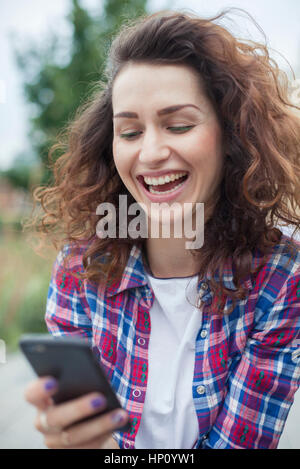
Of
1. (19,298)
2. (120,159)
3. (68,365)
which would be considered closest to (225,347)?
(68,365)

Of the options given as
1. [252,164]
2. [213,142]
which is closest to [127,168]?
[213,142]

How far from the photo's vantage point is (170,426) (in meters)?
1.36

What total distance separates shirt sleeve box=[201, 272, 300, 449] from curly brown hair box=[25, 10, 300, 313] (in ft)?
0.45

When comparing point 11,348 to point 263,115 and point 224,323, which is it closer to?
point 224,323

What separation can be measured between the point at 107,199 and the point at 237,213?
54 cm

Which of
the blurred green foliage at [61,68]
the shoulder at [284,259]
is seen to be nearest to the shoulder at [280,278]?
the shoulder at [284,259]

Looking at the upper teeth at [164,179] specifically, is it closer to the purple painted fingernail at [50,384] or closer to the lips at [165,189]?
the lips at [165,189]

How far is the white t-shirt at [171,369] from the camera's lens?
1.35 m

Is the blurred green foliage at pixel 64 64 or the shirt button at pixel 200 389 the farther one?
the blurred green foliage at pixel 64 64

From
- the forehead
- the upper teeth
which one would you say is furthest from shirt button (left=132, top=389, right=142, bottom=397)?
the forehead

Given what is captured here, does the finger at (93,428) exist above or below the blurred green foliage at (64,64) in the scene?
below

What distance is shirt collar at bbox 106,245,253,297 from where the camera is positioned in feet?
4.54

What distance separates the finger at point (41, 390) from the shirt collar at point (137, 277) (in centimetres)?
54
